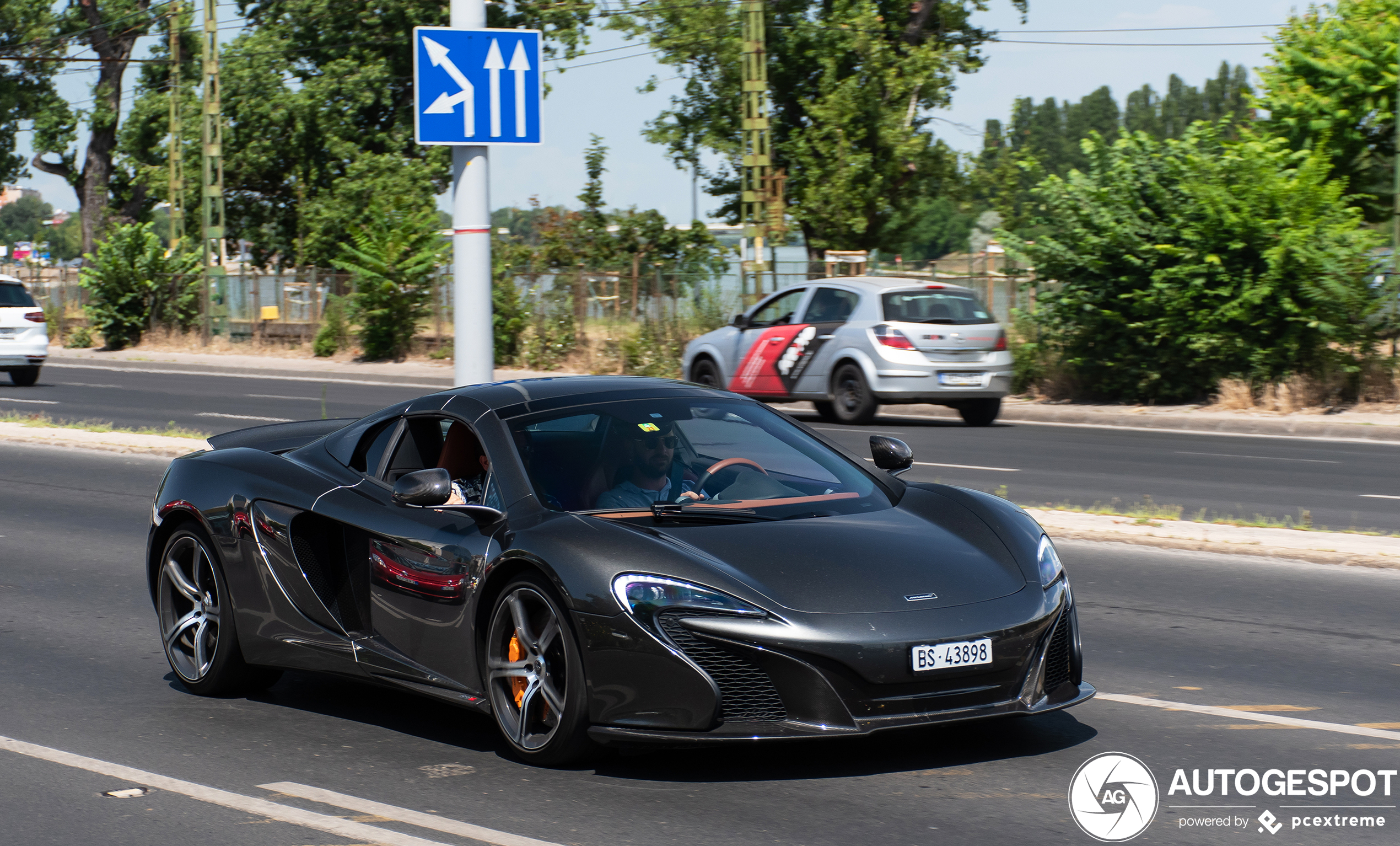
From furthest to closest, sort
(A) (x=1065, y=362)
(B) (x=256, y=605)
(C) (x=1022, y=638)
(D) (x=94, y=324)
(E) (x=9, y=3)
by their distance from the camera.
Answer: (E) (x=9, y=3) → (D) (x=94, y=324) → (A) (x=1065, y=362) → (B) (x=256, y=605) → (C) (x=1022, y=638)

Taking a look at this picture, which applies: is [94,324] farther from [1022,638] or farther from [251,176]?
[1022,638]

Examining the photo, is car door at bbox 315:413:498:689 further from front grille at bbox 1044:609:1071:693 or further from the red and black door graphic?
the red and black door graphic

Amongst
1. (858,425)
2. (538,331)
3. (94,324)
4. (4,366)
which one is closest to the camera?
(858,425)

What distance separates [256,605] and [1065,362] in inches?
736

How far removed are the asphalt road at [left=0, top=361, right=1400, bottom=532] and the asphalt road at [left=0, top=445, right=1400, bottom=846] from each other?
457 centimetres

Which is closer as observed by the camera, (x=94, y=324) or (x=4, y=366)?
(x=4, y=366)

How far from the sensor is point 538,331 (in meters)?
32.0

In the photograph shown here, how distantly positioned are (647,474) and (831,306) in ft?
48.1

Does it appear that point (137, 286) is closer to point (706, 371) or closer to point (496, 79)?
point (706, 371)

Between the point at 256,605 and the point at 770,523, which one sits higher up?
the point at 770,523

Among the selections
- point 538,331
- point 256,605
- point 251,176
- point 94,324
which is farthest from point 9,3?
point 256,605

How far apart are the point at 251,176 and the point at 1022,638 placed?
164 ft

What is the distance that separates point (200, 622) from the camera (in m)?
6.52

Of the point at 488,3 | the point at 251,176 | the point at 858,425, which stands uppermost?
the point at 488,3
